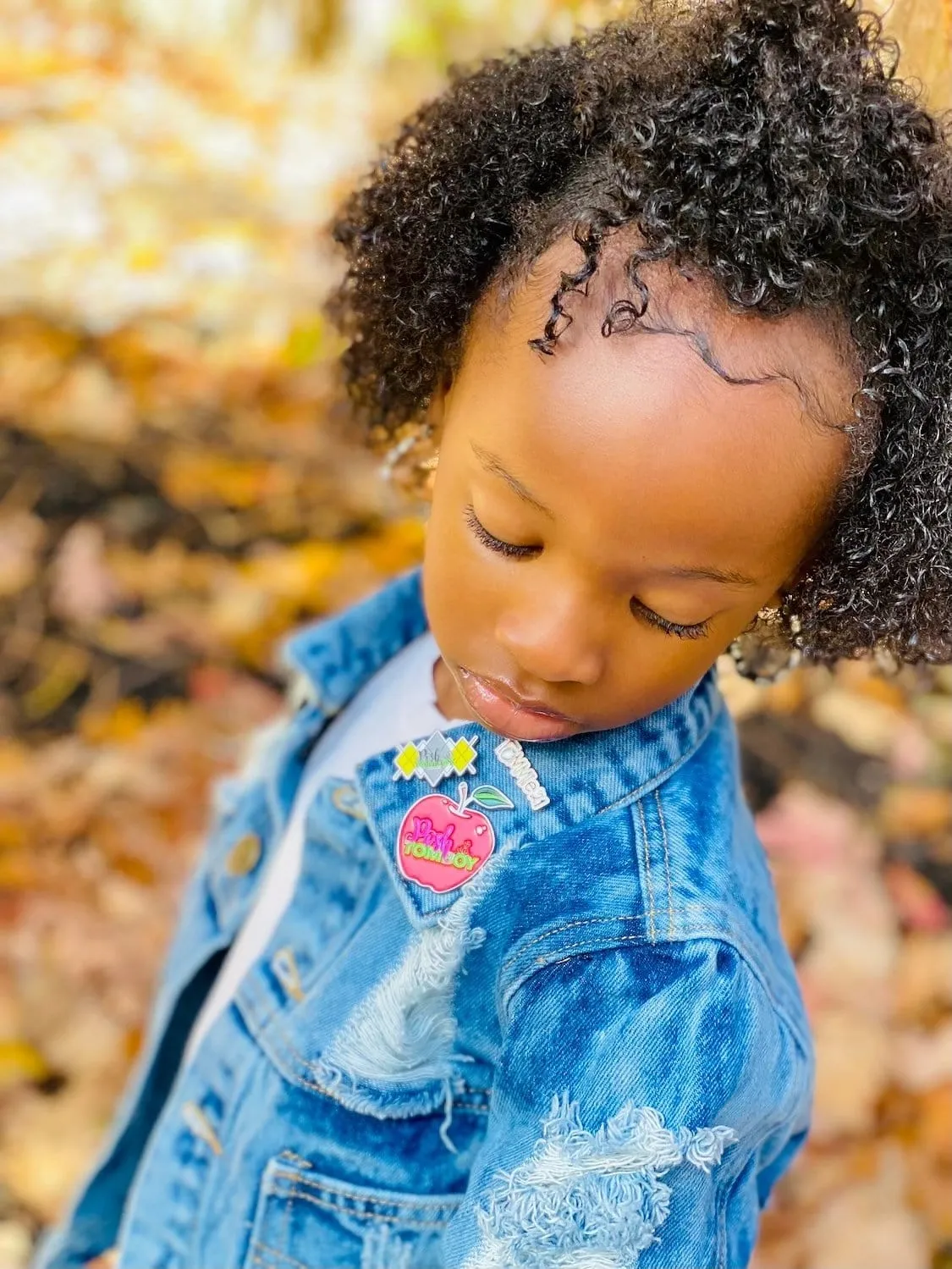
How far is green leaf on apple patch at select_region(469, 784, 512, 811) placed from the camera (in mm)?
898

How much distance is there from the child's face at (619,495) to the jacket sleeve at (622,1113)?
0.61 feet

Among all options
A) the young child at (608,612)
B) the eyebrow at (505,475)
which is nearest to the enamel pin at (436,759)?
the young child at (608,612)

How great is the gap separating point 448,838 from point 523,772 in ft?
0.25

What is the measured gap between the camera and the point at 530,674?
0.83 meters

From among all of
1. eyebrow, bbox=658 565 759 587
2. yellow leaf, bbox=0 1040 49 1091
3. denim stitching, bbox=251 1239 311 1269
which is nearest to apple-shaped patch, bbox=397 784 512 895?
eyebrow, bbox=658 565 759 587

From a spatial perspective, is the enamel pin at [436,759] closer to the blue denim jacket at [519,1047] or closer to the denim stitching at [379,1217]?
the blue denim jacket at [519,1047]

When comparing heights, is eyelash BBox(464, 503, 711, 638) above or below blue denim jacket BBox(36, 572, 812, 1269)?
above

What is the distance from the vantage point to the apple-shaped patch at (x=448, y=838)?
89cm

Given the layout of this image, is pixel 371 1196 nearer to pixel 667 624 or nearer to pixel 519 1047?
pixel 519 1047

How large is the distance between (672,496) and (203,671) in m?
1.49

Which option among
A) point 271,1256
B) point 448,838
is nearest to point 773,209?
point 448,838

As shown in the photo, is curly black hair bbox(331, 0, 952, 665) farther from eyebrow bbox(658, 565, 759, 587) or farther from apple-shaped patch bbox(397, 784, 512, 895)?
apple-shaped patch bbox(397, 784, 512, 895)

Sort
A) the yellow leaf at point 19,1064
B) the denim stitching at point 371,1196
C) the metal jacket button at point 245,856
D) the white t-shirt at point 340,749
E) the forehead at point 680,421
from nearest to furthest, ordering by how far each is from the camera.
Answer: the forehead at point 680,421
the denim stitching at point 371,1196
the white t-shirt at point 340,749
the metal jacket button at point 245,856
the yellow leaf at point 19,1064

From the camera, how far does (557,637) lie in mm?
785
